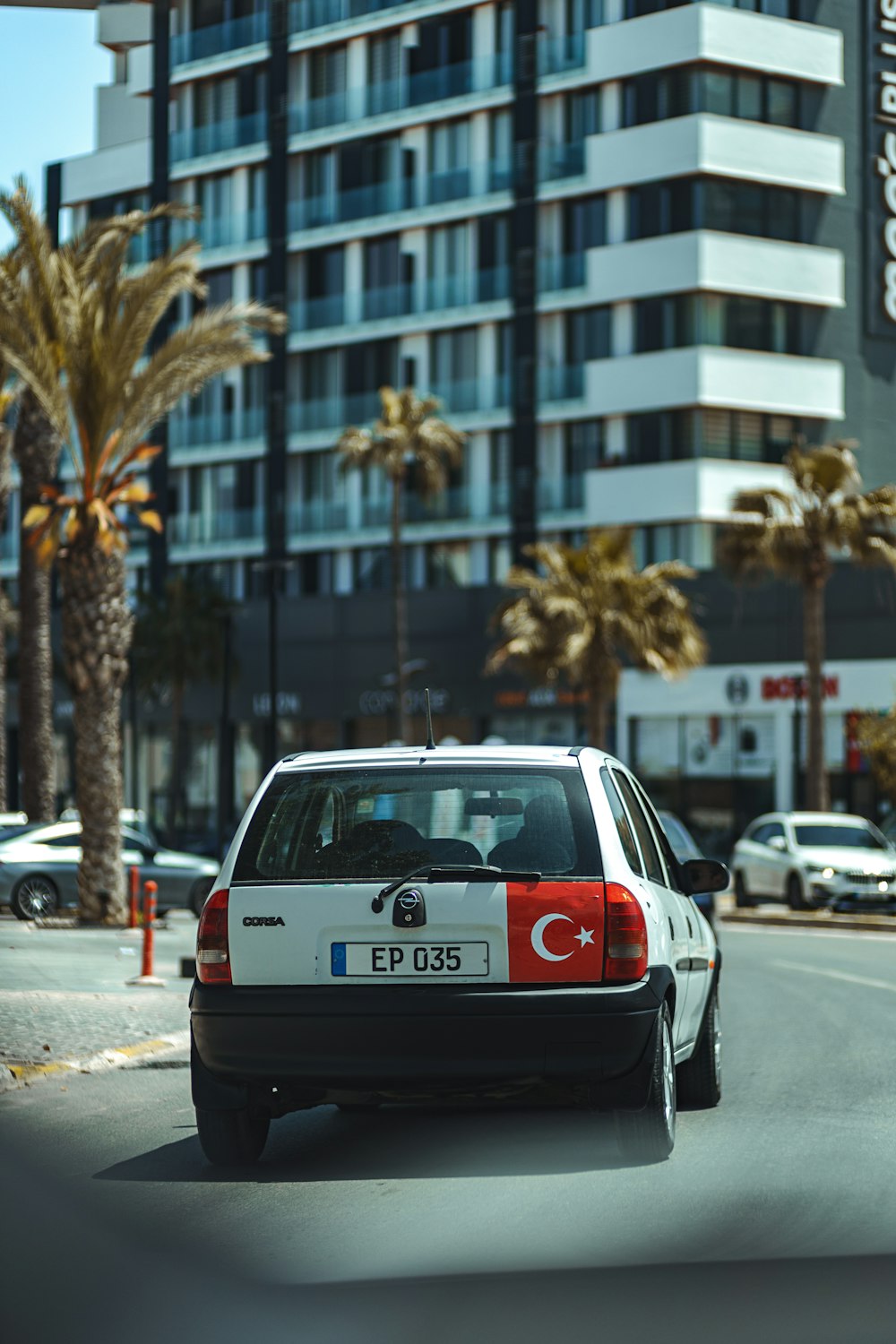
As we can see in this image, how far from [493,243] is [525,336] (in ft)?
9.87

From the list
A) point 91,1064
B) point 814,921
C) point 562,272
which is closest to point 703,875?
point 91,1064

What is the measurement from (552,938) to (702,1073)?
2674 mm

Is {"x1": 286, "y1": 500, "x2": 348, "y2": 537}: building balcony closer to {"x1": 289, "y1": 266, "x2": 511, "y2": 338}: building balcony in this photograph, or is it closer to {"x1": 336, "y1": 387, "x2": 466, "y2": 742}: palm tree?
{"x1": 289, "y1": 266, "x2": 511, "y2": 338}: building balcony

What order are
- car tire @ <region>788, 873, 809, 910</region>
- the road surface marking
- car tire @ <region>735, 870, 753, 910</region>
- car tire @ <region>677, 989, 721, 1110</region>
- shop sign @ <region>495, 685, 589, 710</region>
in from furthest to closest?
1. shop sign @ <region>495, 685, 589, 710</region>
2. car tire @ <region>735, 870, 753, 910</region>
3. car tire @ <region>788, 873, 809, 910</region>
4. the road surface marking
5. car tire @ <region>677, 989, 721, 1110</region>

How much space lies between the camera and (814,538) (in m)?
39.3

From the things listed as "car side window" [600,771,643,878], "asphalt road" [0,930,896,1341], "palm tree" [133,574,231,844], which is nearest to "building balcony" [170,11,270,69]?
"palm tree" [133,574,231,844]

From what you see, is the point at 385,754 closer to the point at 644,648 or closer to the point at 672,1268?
the point at 672,1268

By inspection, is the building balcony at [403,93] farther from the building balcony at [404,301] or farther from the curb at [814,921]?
the curb at [814,921]

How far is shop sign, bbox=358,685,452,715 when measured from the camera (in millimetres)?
57188

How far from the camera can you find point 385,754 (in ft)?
27.5

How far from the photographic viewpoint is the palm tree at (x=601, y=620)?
4253 cm

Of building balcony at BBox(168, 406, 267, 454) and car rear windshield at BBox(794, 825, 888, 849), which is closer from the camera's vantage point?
car rear windshield at BBox(794, 825, 888, 849)

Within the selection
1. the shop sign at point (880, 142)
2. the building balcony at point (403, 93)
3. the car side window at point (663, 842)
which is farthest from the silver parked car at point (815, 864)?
the building balcony at point (403, 93)

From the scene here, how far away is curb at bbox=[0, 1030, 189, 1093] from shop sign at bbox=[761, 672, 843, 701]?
116 ft
